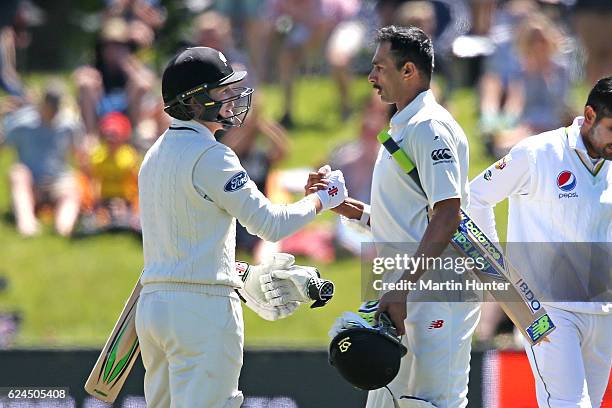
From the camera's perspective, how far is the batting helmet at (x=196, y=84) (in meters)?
4.92

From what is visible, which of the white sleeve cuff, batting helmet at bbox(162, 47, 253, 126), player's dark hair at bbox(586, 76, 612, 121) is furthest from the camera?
the white sleeve cuff

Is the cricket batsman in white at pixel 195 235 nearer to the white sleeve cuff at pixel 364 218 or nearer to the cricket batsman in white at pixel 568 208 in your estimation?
the white sleeve cuff at pixel 364 218

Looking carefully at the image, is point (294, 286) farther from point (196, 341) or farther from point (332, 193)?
point (196, 341)

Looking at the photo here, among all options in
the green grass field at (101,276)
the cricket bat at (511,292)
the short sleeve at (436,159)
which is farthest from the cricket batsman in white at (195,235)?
the green grass field at (101,276)

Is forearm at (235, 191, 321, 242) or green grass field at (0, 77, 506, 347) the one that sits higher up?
forearm at (235, 191, 321, 242)

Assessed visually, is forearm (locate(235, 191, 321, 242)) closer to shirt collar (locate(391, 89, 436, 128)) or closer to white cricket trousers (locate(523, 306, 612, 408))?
shirt collar (locate(391, 89, 436, 128))

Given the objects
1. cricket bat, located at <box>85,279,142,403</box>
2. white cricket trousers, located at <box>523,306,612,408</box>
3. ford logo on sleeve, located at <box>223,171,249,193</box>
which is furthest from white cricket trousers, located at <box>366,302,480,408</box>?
cricket bat, located at <box>85,279,142,403</box>

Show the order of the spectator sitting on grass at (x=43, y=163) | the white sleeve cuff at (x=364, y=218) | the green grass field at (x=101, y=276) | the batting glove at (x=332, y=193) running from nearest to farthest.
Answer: the batting glove at (x=332, y=193) < the white sleeve cuff at (x=364, y=218) < the green grass field at (x=101, y=276) < the spectator sitting on grass at (x=43, y=163)

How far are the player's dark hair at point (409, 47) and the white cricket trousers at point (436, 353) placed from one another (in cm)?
105

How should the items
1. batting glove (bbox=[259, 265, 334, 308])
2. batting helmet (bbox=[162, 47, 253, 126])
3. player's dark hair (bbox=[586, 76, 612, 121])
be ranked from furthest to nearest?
player's dark hair (bbox=[586, 76, 612, 121])
batting glove (bbox=[259, 265, 334, 308])
batting helmet (bbox=[162, 47, 253, 126])

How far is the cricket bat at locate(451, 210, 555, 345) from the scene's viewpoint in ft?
17.1

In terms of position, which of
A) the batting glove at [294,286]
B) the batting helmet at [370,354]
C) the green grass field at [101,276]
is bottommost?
the green grass field at [101,276]

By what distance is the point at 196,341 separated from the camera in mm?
4805

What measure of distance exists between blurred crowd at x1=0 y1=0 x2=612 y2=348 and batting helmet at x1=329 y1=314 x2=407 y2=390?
510 centimetres
